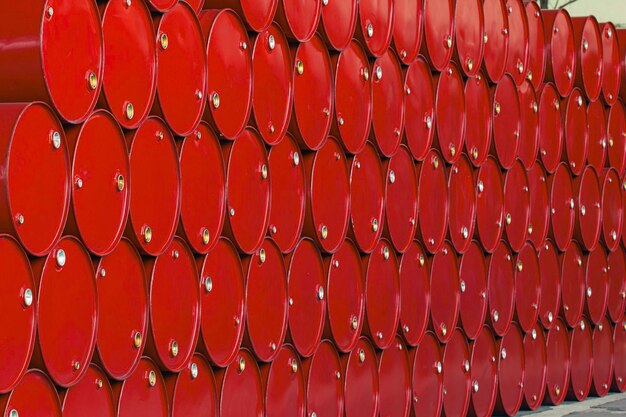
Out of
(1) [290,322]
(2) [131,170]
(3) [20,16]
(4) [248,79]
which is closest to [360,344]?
(1) [290,322]

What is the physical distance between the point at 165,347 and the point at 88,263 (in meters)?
0.41

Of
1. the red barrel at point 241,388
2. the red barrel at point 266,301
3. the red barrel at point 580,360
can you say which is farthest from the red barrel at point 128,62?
the red barrel at point 580,360

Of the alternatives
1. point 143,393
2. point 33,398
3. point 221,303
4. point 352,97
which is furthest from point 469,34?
point 33,398

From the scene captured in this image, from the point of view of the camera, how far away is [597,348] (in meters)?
5.38

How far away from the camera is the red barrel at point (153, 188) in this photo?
2855 millimetres

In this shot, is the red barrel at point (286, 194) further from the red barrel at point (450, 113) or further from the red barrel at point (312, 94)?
the red barrel at point (450, 113)

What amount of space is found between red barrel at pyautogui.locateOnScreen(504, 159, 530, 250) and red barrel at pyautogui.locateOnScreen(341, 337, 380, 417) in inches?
40.9

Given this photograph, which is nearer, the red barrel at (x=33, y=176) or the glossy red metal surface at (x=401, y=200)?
the red barrel at (x=33, y=176)

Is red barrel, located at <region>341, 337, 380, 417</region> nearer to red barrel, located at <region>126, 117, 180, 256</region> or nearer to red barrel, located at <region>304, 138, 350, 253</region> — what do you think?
red barrel, located at <region>304, 138, 350, 253</region>

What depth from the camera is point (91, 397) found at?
2713mm

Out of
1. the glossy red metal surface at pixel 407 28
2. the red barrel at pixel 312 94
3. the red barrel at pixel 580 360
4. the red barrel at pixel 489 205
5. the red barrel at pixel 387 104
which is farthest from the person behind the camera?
the red barrel at pixel 580 360

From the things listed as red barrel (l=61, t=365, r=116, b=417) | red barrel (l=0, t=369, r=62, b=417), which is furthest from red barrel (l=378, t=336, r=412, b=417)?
red barrel (l=0, t=369, r=62, b=417)

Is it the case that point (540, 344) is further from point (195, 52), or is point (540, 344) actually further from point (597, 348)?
point (195, 52)

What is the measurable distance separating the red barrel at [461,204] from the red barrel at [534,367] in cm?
66
